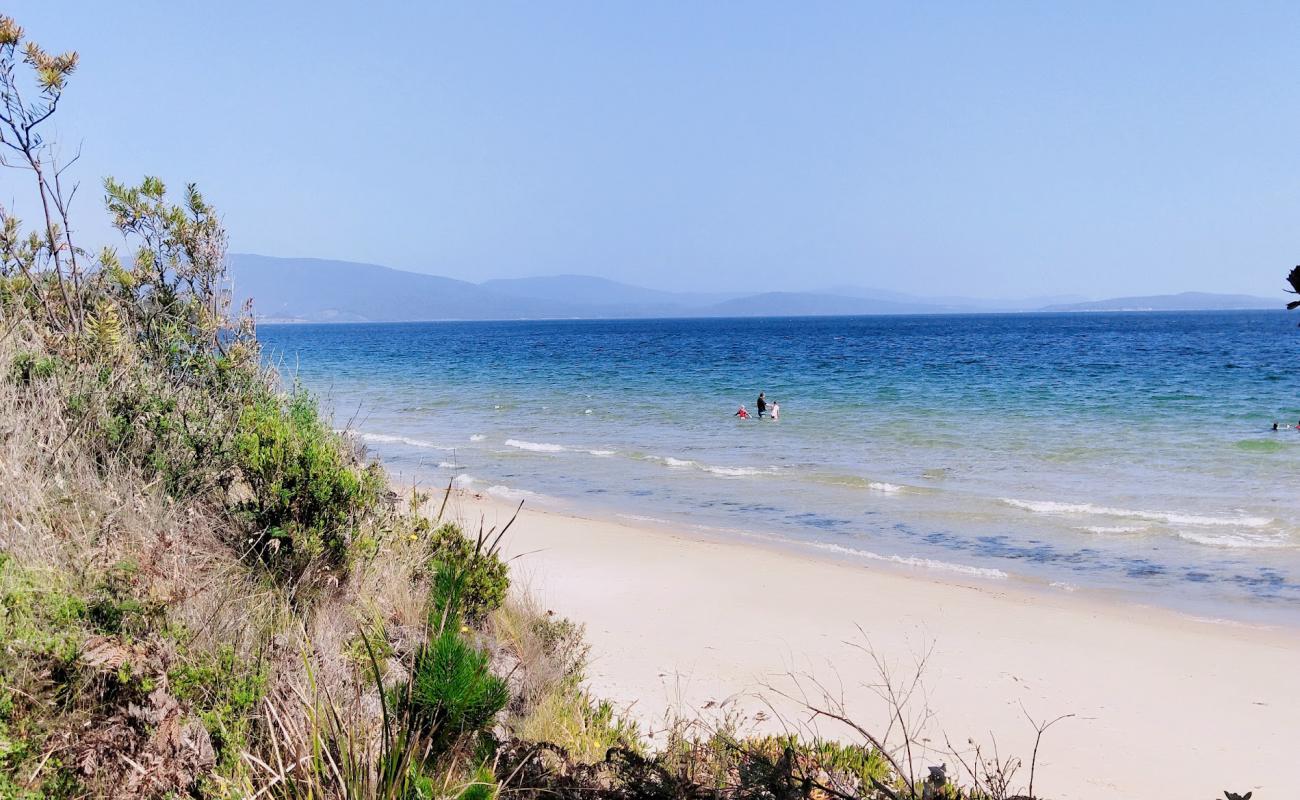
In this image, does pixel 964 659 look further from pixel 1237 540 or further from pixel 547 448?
pixel 547 448

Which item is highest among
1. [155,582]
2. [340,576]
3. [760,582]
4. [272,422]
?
[272,422]

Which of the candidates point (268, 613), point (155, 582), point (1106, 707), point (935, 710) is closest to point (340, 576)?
point (268, 613)

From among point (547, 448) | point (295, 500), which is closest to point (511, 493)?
point (547, 448)

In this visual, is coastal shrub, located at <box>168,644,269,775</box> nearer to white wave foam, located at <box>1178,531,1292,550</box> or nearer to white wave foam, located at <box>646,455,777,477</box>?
white wave foam, located at <box>1178,531,1292,550</box>

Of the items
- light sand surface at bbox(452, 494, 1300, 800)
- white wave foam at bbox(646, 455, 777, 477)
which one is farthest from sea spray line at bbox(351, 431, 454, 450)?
light sand surface at bbox(452, 494, 1300, 800)

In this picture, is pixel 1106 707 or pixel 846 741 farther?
pixel 1106 707

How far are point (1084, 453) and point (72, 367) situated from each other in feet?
60.9

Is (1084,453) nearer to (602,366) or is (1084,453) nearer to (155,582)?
(155,582)

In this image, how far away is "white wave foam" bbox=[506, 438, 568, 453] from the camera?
20812mm

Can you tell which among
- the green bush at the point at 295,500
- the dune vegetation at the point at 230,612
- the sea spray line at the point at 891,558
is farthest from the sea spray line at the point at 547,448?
the green bush at the point at 295,500

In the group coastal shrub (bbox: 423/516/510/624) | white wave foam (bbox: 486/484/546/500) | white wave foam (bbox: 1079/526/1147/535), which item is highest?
coastal shrub (bbox: 423/516/510/624)

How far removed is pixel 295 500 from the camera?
5.08m

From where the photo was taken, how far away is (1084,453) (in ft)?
61.9

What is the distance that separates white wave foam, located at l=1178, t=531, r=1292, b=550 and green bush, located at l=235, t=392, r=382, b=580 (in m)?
11.1
